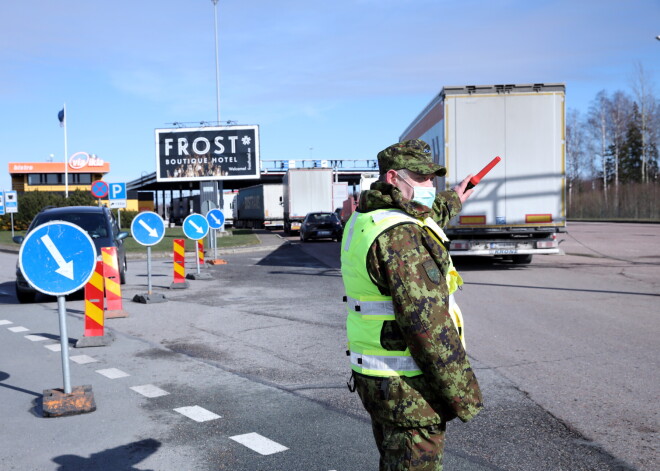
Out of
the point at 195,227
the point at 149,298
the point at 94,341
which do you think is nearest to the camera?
the point at 94,341

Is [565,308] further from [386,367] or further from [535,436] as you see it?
[386,367]

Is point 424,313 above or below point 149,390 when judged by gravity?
above

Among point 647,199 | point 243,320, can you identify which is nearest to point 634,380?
point 243,320

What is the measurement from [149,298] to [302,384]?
22.0 ft

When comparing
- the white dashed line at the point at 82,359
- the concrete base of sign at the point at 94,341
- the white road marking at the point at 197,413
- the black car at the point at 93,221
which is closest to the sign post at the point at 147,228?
the black car at the point at 93,221

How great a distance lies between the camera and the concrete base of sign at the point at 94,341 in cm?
823

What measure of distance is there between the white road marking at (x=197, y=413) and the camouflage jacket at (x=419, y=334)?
9.85 ft

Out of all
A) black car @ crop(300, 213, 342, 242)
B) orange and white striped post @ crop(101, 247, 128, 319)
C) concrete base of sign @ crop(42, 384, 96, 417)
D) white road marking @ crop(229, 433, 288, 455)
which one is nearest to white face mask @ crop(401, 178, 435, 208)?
white road marking @ crop(229, 433, 288, 455)

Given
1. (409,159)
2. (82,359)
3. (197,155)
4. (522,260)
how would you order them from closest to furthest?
(409,159) < (82,359) < (522,260) < (197,155)

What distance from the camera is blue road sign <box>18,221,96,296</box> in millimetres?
5875

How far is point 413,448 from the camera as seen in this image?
8.23 feet

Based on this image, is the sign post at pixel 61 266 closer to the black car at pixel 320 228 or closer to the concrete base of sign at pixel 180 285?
the concrete base of sign at pixel 180 285

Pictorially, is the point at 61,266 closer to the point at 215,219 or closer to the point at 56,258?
the point at 56,258

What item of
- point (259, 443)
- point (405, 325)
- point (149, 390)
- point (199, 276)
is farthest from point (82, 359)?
point (199, 276)
